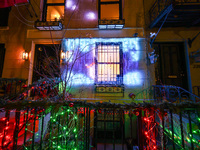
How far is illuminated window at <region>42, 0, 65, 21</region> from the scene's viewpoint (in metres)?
7.32

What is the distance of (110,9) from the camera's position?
23.3 ft

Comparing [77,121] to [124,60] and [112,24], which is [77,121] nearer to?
[124,60]

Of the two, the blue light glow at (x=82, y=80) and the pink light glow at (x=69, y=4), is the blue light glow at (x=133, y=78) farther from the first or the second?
the pink light glow at (x=69, y=4)

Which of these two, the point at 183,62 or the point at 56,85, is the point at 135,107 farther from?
the point at 183,62

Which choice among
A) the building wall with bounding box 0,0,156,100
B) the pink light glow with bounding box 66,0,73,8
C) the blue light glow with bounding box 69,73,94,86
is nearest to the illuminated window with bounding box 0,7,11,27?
the building wall with bounding box 0,0,156,100

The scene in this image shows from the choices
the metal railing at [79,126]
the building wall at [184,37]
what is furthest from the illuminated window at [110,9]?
the metal railing at [79,126]

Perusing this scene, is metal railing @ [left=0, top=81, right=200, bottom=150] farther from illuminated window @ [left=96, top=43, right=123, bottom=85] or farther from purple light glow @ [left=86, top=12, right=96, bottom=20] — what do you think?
purple light glow @ [left=86, top=12, right=96, bottom=20]

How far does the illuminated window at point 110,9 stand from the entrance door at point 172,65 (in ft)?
10.6

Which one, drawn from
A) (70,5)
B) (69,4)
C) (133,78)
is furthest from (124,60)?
(69,4)

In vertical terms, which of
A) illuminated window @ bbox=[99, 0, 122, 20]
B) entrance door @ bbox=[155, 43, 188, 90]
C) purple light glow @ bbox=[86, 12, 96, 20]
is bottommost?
entrance door @ bbox=[155, 43, 188, 90]

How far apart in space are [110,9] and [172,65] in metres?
5.27

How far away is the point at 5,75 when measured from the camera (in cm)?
659

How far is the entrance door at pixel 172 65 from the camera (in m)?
6.47

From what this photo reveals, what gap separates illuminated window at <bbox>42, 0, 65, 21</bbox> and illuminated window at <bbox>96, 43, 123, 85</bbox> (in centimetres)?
357
